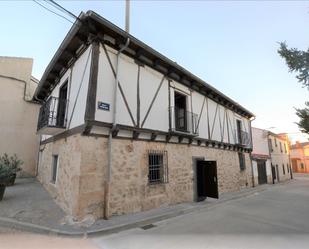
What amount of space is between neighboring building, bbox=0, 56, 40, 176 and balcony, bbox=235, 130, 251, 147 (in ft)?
40.7

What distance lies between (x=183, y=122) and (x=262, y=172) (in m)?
12.3

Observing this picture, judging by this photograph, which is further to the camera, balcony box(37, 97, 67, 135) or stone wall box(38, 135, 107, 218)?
balcony box(37, 97, 67, 135)

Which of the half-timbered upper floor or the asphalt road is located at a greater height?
the half-timbered upper floor

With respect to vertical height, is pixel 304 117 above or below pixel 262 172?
above

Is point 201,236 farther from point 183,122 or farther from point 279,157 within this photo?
point 279,157

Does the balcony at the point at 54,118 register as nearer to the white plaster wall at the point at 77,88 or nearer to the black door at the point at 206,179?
the white plaster wall at the point at 77,88

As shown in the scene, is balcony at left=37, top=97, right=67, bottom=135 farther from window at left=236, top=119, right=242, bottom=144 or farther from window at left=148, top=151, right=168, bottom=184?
window at left=236, top=119, right=242, bottom=144

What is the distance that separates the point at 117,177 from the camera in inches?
221

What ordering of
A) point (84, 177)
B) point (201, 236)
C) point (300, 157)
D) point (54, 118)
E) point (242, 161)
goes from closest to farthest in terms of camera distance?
point (201, 236), point (84, 177), point (54, 118), point (242, 161), point (300, 157)

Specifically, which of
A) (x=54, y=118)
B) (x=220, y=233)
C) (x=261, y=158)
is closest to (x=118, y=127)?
(x=54, y=118)

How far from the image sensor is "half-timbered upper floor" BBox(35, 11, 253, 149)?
18.1ft

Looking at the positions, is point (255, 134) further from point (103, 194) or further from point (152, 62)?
point (103, 194)

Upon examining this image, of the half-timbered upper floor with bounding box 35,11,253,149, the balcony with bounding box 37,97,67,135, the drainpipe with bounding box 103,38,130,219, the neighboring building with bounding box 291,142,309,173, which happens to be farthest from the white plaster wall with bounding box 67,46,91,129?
the neighboring building with bounding box 291,142,309,173

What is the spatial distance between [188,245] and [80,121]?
3887 mm
